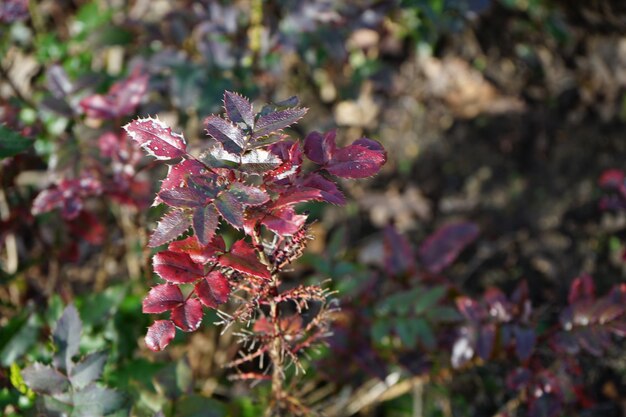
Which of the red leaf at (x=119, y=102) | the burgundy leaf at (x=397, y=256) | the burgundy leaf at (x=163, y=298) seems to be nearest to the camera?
the burgundy leaf at (x=163, y=298)

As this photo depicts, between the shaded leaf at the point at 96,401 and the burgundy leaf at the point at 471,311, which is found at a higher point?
the shaded leaf at the point at 96,401

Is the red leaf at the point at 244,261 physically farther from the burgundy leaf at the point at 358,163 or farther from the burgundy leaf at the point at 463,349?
the burgundy leaf at the point at 463,349

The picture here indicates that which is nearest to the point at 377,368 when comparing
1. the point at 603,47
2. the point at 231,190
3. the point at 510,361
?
the point at 510,361

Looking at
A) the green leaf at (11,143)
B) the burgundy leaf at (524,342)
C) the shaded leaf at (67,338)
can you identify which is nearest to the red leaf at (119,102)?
the green leaf at (11,143)

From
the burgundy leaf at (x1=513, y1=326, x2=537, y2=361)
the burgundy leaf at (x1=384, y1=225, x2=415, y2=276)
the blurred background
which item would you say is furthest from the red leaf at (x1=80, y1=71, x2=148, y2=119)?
the burgundy leaf at (x1=513, y1=326, x2=537, y2=361)

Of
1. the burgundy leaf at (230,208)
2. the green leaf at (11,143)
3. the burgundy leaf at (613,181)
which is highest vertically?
the burgundy leaf at (230,208)

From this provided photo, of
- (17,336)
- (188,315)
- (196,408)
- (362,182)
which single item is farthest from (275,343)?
(362,182)

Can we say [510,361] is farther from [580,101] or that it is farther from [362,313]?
[580,101]

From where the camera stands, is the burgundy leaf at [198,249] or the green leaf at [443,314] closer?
the burgundy leaf at [198,249]
